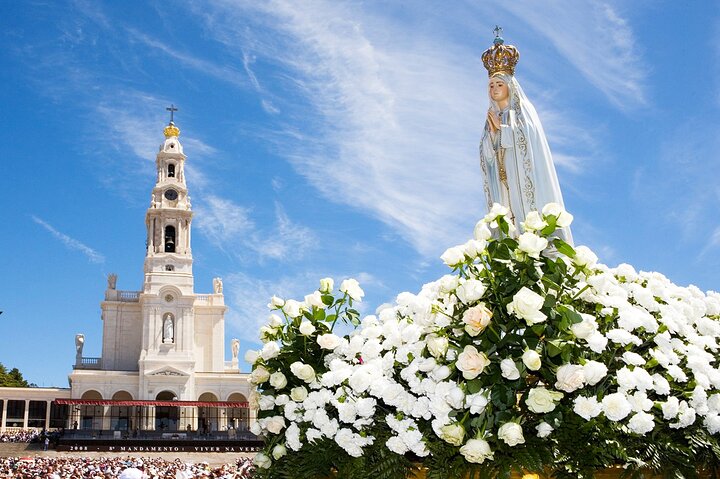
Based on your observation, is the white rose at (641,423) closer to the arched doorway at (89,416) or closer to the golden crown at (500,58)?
the golden crown at (500,58)

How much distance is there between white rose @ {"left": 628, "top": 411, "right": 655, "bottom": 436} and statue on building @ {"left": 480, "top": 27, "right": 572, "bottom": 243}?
158 inches

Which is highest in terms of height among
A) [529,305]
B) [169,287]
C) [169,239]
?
[169,239]

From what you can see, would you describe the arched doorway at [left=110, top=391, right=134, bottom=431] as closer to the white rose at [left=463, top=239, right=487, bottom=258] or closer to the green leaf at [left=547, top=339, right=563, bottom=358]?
the white rose at [left=463, top=239, right=487, bottom=258]

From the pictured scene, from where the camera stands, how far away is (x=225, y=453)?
41656 mm

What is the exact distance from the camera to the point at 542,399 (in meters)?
4.25

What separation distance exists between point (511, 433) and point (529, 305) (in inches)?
26.2

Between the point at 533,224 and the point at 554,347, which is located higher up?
the point at 533,224

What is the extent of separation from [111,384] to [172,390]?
4.32 meters

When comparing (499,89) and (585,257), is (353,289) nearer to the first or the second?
(585,257)

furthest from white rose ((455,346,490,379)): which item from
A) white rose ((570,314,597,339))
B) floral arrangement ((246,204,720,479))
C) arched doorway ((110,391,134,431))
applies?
arched doorway ((110,391,134,431))

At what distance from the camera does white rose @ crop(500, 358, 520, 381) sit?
427 centimetres

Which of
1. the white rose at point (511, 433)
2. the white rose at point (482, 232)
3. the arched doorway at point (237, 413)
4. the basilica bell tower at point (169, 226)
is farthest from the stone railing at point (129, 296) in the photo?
the white rose at point (511, 433)

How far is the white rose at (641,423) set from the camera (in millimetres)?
4332

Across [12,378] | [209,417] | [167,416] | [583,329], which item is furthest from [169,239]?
[583,329]
